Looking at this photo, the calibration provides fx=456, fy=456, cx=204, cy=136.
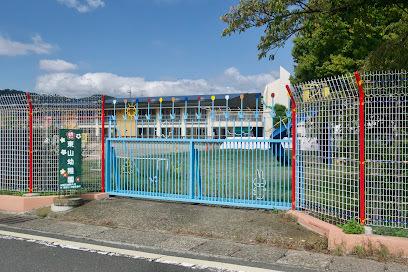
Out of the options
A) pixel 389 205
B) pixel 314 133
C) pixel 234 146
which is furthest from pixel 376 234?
pixel 234 146

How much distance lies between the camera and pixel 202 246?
6.87 m

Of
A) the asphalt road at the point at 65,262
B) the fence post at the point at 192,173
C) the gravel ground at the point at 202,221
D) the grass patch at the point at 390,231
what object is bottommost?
the asphalt road at the point at 65,262

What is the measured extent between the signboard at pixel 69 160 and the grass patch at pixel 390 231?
242 inches

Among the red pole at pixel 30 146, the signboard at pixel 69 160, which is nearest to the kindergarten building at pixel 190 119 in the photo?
the signboard at pixel 69 160

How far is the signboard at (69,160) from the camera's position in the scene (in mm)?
9547

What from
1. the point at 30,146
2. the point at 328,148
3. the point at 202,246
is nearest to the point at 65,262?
the point at 202,246

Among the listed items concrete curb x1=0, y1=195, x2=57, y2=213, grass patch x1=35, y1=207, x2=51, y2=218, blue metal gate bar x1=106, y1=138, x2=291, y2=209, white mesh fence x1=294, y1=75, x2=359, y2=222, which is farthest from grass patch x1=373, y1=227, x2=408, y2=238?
concrete curb x1=0, y1=195, x2=57, y2=213

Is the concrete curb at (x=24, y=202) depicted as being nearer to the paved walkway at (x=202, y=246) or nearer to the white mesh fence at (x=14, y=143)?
the white mesh fence at (x=14, y=143)

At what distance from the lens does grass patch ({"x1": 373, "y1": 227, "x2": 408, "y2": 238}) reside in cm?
618

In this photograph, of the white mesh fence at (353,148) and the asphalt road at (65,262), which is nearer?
the asphalt road at (65,262)

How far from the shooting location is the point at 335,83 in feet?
22.7

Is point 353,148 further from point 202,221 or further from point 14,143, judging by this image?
point 14,143

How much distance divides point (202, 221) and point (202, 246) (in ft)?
4.33

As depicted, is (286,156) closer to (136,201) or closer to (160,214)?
(160,214)
